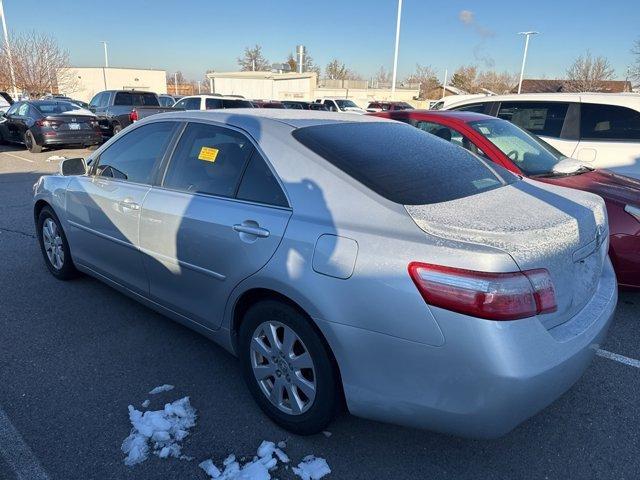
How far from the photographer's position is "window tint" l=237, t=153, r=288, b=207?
2527 mm

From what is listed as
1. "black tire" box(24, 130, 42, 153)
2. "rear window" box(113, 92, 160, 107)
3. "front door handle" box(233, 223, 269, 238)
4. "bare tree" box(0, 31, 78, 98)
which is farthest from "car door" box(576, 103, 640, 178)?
"bare tree" box(0, 31, 78, 98)

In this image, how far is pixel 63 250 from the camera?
4.34m

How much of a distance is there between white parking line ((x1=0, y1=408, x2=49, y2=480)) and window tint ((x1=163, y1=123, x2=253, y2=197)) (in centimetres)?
162

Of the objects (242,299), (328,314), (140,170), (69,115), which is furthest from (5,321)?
(69,115)

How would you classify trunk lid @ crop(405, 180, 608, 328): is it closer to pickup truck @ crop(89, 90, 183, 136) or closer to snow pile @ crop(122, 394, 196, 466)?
snow pile @ crop(122, 394, 196, 466)

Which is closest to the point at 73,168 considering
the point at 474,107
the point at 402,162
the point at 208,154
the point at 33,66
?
the point at 208,154

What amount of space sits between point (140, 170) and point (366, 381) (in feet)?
7.50

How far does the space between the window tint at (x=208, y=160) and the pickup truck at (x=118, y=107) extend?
41.9 ft

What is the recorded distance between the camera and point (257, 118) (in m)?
2.92

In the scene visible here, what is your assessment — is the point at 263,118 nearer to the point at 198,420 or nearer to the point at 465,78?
the point at 198,420

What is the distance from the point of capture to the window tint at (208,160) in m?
2.81

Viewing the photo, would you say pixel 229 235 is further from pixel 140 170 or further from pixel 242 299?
pixel 140 170

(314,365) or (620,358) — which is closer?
(314,365)

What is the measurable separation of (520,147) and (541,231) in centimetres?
304
